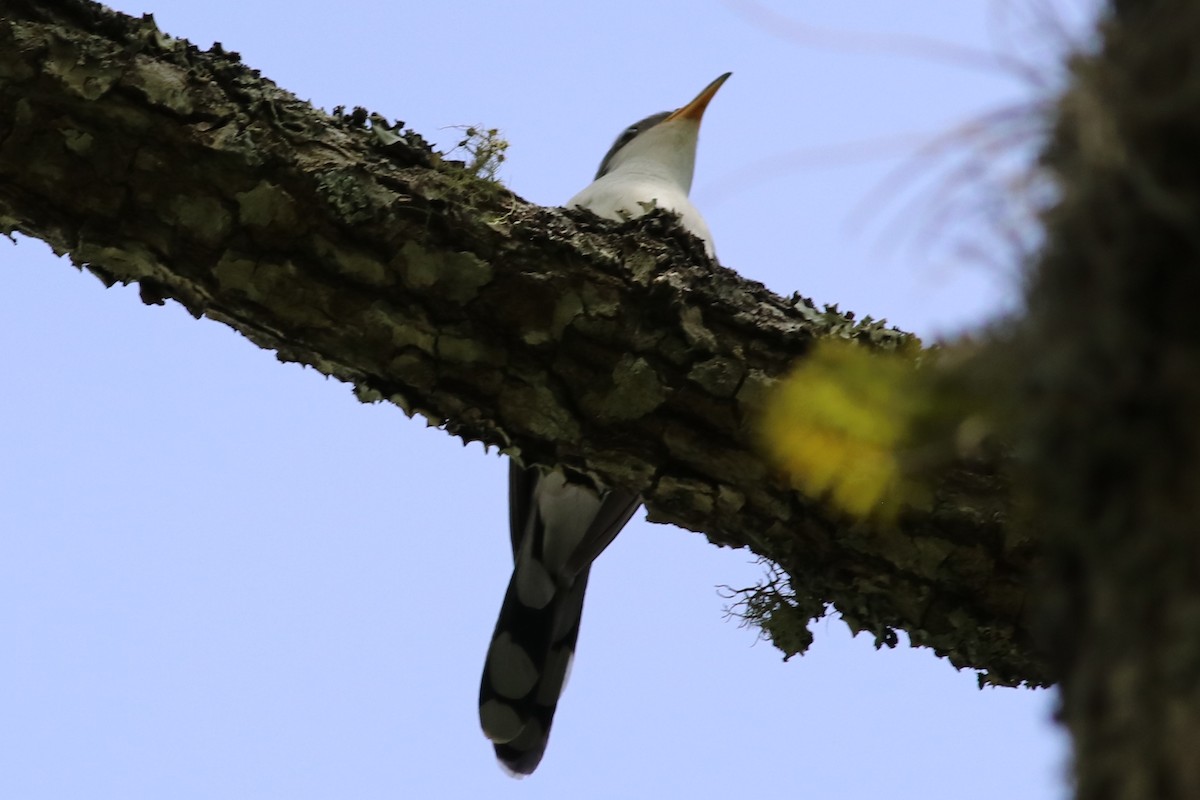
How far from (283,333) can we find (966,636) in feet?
6.06

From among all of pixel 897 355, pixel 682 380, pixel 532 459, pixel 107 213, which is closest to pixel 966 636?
pixel 897 355

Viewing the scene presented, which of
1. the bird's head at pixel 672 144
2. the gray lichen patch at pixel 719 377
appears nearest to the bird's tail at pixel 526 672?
the gray lichen patch at pixel 719 377

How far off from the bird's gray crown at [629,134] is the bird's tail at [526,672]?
3.00m

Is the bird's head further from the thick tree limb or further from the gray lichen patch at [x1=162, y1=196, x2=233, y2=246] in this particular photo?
the gray lichen patch at [x1=162, y1=196, x2=233, y2=246]

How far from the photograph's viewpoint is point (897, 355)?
313cm

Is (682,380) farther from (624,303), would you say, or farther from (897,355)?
(897,355)

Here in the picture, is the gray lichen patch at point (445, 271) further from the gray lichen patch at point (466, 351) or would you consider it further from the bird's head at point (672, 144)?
the bird's head at point (672, 144)

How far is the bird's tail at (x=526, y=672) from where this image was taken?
5.05 m

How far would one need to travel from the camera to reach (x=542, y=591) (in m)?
5.29

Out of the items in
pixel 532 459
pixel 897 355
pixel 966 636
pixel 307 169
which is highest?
pixel 307 169

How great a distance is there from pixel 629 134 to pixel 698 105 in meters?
0.53

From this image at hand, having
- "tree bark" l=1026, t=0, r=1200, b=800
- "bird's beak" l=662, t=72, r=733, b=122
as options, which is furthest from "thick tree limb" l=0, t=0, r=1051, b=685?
"bird's beak" l=662, t=72, r=733, b=122

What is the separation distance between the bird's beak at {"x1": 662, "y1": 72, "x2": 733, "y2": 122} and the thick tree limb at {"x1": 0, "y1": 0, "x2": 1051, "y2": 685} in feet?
13.0

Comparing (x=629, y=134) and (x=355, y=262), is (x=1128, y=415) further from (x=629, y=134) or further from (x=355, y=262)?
(x=629, y=134)
